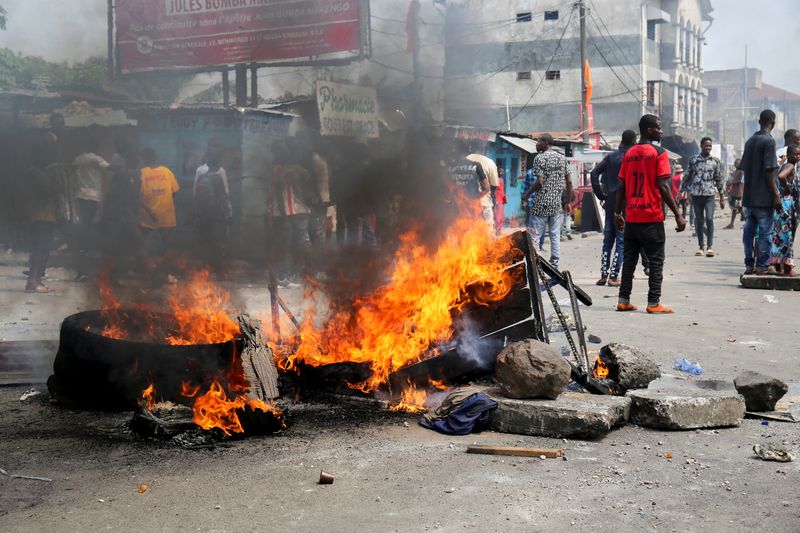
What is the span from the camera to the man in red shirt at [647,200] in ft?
27.1

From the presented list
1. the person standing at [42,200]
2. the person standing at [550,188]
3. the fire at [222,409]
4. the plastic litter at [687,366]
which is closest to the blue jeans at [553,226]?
the person standing at [550,188]

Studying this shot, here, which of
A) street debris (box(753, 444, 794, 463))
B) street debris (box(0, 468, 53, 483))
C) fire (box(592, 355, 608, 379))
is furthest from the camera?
fire (box(592, 355, 608, 379))

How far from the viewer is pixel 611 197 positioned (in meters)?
10.4

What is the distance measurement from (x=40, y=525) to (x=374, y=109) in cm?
606

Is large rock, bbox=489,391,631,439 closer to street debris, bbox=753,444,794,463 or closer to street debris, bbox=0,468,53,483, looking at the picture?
street debris, bbox=753,444,794,463

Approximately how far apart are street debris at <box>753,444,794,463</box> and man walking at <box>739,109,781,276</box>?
6.67 m

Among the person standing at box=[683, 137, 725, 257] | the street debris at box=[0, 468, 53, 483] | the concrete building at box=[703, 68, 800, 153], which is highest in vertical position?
the concrete building at box=[703, 68, 800, 153]

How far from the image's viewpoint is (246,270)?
25.7 ft

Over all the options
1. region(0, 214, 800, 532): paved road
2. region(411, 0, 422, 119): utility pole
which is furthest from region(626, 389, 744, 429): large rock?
region(411, 0, 422, 119): utility pole

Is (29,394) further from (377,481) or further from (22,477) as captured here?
(377,481)

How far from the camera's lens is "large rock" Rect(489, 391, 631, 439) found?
4.51 metres

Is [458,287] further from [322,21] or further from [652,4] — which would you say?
[652,4]

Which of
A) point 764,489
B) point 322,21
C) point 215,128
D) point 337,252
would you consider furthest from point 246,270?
point 322,21

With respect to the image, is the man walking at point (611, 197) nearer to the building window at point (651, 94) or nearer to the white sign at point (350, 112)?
the white sign at point (350, 112)
